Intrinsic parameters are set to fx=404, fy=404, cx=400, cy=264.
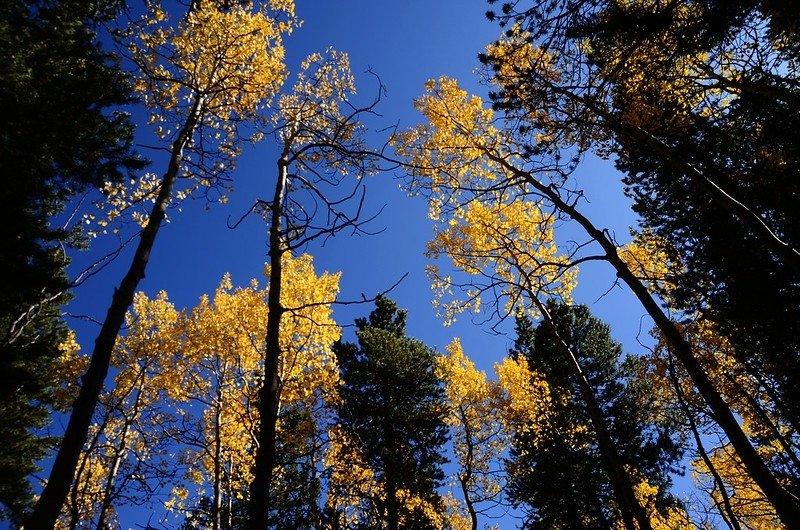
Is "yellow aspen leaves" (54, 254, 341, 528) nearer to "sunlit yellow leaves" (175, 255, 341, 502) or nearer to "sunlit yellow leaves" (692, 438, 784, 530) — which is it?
"sunlit yellow leaves" (175, 255, 341, 502)

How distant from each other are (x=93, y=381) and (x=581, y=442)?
17199mm

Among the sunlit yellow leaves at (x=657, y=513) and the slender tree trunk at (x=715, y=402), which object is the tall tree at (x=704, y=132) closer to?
the slender tree trunk at (x=715, y=402)

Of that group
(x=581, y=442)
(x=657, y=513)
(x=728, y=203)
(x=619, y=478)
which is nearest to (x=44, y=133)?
(x=728, y=203)

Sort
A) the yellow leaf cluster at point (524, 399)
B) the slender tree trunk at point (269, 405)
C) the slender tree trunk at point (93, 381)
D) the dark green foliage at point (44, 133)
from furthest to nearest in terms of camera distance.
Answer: the yellow leaf cluster at point (524, 399), the dark green foliage at point (44, 133), the slender tree trunk at point (269, 405), the slender tree trunk at point (93, 381)

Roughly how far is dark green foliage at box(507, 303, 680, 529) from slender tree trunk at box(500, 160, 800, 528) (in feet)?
32.5

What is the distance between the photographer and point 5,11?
6.80 m

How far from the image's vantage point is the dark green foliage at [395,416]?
13375mm

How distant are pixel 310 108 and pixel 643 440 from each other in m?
20.3

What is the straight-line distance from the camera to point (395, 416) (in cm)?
1459

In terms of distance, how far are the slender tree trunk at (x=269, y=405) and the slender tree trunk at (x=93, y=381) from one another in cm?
110

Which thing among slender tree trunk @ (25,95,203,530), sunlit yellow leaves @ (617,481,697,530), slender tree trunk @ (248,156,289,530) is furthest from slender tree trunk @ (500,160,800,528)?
sunlit yellow leaves @ (617,481,697,530)

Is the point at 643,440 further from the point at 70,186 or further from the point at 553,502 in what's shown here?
the point at 70,186

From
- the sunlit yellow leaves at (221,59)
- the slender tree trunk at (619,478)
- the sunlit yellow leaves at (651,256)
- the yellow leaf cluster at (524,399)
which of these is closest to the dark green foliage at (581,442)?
the yellow leaf cluster at (524,399)

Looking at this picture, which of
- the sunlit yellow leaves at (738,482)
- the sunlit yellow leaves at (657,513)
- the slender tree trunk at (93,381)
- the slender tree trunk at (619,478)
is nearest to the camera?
the slender tree trunk at (93,381)
